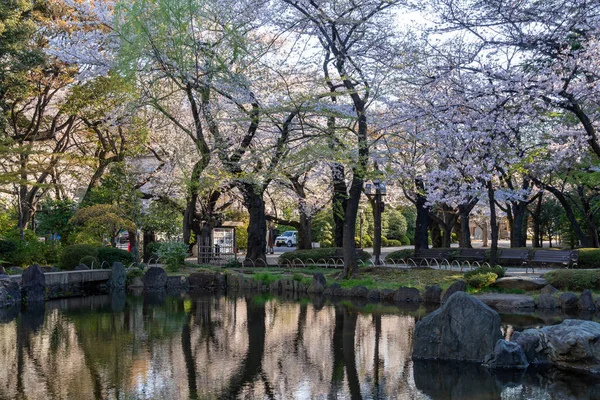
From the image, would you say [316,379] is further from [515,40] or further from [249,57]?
[249,57]

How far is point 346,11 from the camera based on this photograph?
61.4ft

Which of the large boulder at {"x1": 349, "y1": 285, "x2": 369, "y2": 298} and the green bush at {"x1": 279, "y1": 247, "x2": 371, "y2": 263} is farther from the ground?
the green bush at {"x1": 279, "y1": 247, "x2": 371, "y2": 263}

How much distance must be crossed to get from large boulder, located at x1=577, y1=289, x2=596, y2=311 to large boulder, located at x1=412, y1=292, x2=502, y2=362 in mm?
6072

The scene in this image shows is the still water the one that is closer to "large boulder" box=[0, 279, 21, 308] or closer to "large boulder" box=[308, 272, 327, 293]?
"large boulder" box=[0, 279, 21, 308]

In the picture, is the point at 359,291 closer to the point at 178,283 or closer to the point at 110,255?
the point at 178,283

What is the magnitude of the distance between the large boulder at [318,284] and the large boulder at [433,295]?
343 centimetres

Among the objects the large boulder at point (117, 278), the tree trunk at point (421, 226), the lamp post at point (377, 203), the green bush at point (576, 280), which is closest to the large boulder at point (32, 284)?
the large boulder at point (117, 278)

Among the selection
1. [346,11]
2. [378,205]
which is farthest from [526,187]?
[346,11]

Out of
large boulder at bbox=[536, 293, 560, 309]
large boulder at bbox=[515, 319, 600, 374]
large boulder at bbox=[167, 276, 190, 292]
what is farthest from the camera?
large boulder at bbox=[167, 276, 190, 292]

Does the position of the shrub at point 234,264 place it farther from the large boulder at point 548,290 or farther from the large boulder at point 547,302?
the large boulder at point 547,302

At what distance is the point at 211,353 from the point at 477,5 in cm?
744

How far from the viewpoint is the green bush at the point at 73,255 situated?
22453 mm

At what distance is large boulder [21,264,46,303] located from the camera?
59.8 feet

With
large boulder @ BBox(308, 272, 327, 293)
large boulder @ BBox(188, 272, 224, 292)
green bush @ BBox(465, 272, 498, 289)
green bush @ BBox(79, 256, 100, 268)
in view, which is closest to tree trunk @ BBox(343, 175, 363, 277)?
large boulder @ BBox(308, 272, 327, 293)
